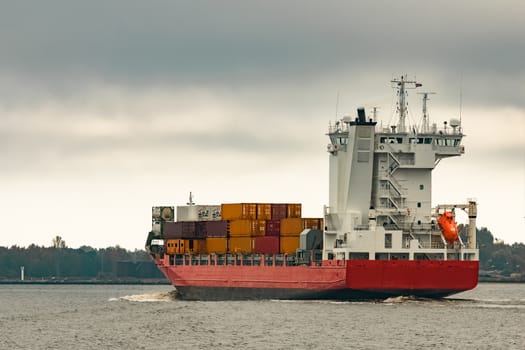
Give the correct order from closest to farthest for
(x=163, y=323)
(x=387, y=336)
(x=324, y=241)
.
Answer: (x=387, y=336), (x=163, y=323), (x=324, y=241)

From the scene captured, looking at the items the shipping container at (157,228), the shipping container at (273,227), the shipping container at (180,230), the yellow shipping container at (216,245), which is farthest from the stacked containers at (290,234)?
the shipping container at (157,228)

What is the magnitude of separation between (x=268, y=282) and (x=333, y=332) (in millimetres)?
23624

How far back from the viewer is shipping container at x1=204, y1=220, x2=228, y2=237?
96312mm

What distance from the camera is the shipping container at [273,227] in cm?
9300

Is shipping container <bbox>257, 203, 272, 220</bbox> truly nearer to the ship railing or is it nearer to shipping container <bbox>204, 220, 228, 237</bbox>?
shipping container <bbox>204, 220, 228, 237</bbox>

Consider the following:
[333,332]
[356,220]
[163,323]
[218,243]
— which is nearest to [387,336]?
[333,332]

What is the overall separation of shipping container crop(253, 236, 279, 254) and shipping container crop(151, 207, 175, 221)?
14971 mm

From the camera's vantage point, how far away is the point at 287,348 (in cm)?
6056

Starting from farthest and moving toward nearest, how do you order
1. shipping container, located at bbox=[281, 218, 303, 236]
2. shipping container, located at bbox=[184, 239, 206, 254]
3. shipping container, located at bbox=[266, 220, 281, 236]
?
1. shipping container, located at bbox=[184, 239, 206, 254]
2. shipping container, located at bbox=[266, 220, 281, 236]
3. shipping container, located at bbox=[281, 218, 303, 236]

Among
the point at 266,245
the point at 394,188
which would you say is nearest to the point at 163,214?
the point at 266,245

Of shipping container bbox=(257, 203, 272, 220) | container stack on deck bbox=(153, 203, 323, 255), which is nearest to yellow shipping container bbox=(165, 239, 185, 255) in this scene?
container stack on deck bbox=(153, 203, 323, 255)

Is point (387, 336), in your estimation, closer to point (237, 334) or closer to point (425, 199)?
point (237, 334)

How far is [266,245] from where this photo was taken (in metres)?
91.8

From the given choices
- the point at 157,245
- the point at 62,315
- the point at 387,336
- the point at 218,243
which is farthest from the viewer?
the point at 157,245
